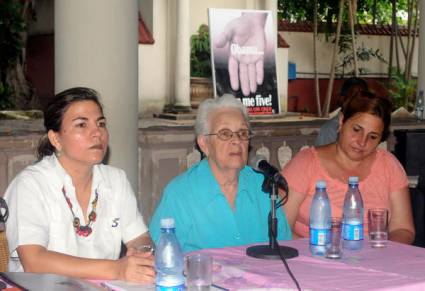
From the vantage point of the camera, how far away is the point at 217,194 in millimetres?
3545

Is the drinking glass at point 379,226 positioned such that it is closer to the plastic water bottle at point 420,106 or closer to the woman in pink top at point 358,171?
the woman in pink top at point 358,171

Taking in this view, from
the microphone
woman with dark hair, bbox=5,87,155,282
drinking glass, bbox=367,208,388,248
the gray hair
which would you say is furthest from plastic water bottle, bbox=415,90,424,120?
the microphone

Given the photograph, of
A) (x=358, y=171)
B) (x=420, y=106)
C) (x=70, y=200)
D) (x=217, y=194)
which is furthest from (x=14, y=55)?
(x=70, y=200)

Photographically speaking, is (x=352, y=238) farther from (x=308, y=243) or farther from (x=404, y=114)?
(x=404, y=114)

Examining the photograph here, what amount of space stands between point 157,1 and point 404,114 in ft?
14.6

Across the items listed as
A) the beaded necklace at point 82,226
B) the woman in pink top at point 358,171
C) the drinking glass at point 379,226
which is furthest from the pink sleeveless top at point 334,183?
the beaded necklace at point 82,226

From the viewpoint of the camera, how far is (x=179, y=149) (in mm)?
6281

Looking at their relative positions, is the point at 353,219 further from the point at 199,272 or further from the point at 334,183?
the point at 199,272

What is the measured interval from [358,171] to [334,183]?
0.17 meters

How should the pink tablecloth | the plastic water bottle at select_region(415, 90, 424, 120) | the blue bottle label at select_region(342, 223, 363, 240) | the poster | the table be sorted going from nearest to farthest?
the table, the pink tablecloth, the blue bottle label at select_region(342, 223, 363, 240), the poster, the plastic water bottle at select_region(415, 90, 424, 120)

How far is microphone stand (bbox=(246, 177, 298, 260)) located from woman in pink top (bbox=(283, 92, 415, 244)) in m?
0.70

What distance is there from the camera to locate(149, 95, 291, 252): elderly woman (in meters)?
3.50

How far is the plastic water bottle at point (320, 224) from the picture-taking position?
10.6 feet

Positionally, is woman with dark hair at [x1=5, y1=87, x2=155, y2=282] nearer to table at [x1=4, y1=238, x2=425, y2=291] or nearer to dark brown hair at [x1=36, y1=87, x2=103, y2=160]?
dark brown hair at [x1=36, y1=87, x2=103, y2=160]
